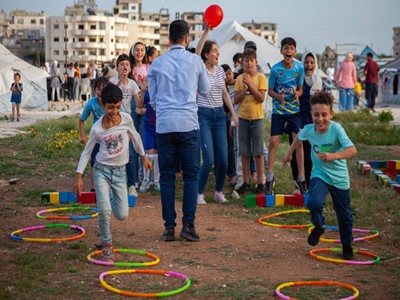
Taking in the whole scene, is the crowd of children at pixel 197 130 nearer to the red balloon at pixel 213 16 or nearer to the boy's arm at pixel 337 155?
the boy's arm at pixel 337 155

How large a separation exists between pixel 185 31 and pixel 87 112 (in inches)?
107

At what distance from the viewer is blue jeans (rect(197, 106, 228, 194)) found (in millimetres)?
9961

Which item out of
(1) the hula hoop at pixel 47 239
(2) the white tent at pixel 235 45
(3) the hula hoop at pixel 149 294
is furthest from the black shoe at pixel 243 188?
(2) the white tent at pixel 235 45

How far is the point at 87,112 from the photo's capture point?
10.5 meters

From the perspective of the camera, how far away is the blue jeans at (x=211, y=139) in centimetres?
996

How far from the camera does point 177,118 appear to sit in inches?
319

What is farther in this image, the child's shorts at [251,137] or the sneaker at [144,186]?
the sneaker at [144,186]

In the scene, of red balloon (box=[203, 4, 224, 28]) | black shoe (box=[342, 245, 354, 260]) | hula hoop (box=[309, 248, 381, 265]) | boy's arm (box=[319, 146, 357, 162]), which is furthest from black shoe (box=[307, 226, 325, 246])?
red balloon (box=[203, 4, 224, 28])

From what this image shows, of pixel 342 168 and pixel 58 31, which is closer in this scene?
pixel 342 168

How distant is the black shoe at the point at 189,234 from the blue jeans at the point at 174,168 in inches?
2.0

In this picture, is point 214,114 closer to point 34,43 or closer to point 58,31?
point 34,43

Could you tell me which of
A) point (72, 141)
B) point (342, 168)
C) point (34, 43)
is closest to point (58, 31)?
point (34, 43)

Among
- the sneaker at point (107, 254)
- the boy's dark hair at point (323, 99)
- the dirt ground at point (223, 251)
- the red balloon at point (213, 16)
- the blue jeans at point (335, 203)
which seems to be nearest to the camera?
the dirt ground at point (223, 251)

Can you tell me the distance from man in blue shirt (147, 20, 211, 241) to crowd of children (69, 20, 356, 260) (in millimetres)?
11
